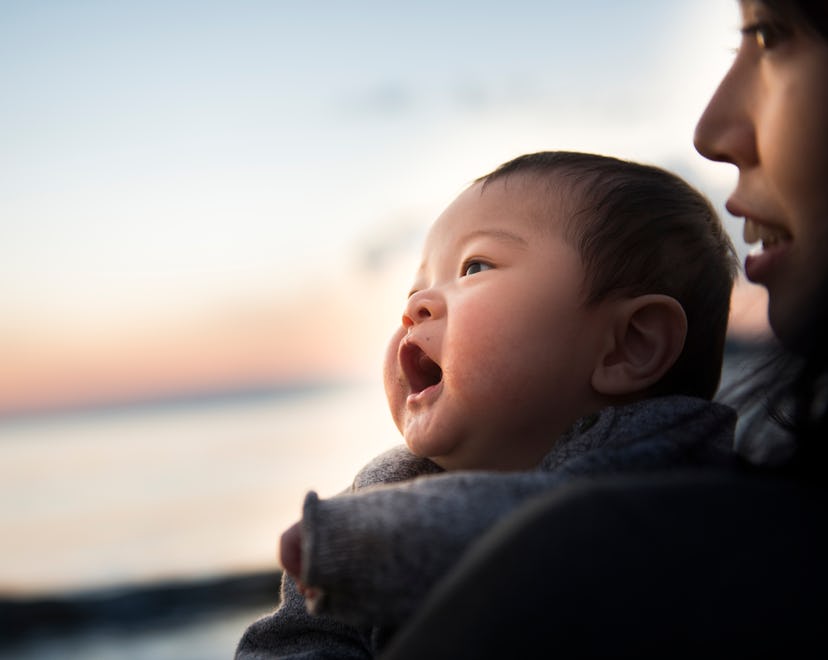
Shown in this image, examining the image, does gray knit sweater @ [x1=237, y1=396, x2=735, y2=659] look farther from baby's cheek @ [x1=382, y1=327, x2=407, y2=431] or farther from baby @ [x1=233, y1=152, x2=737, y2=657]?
baby's cheek @ [x1=382, y1=327, x2=407, y2=431]

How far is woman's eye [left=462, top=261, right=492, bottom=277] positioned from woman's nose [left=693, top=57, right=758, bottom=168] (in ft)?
1.55

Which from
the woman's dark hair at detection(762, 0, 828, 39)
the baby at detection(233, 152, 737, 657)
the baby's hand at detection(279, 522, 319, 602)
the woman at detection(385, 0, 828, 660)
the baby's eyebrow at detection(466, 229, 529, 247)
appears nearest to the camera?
the woman at detection(385, 0, 828, 660)

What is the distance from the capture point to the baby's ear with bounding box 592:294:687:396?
1.37 m

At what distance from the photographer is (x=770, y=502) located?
0.69m

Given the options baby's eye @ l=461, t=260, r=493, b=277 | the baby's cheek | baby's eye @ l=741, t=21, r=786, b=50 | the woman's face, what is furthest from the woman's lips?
the baby's cheek

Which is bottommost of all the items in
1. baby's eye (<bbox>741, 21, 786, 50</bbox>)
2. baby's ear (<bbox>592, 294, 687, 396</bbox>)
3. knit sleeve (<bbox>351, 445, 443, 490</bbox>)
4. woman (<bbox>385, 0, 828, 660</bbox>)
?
woman (<bbox>385, 0, 828, 660</bbox>)

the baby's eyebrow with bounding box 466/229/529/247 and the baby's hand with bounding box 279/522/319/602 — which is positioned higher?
the baby's eyebrow with bounding box 466/229/529/247

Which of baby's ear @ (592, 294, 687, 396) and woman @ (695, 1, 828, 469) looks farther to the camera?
baby's ear @ (592, 294, 687, 396)

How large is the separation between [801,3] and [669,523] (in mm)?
579

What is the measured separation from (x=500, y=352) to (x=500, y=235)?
23 centimetres

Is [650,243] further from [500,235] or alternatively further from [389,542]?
[389,542]

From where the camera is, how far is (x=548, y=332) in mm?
1345

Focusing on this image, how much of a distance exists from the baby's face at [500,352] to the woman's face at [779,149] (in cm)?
36

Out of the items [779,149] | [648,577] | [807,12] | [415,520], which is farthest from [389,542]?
[807,12]
